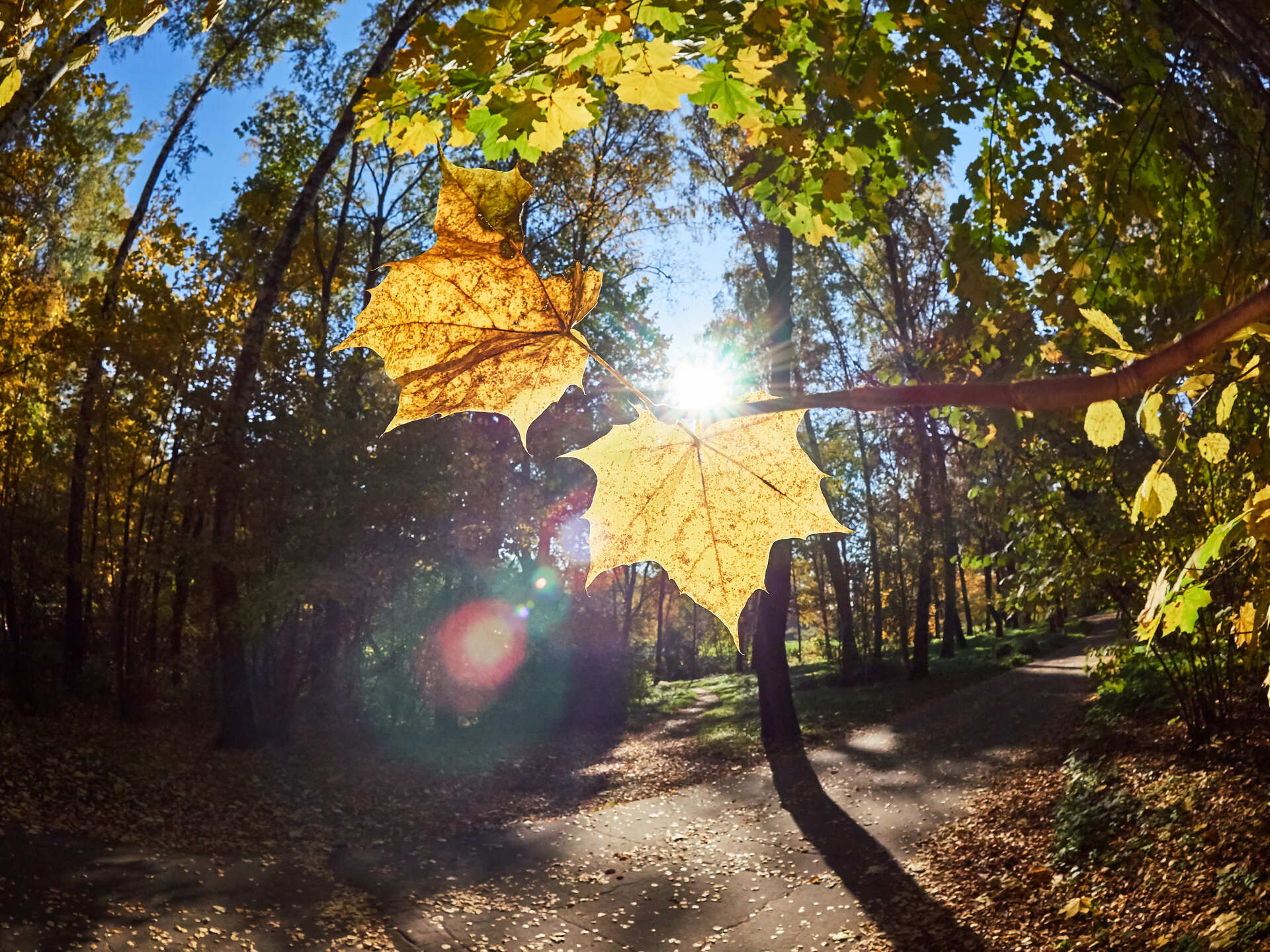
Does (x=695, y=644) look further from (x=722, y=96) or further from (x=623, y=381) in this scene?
(x=623, y=381)

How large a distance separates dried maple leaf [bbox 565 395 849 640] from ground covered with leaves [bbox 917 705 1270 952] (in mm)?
4325

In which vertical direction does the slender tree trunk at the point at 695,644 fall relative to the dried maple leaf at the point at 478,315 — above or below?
below

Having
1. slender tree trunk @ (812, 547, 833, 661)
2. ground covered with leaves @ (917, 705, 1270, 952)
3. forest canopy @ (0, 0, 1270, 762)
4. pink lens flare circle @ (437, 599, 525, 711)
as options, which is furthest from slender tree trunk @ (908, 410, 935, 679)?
ground covered with leaves @ (917, 705, 1270, 952)

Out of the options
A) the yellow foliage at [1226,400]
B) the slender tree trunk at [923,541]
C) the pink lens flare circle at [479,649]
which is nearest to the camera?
the yellow foliage at [1226,400]

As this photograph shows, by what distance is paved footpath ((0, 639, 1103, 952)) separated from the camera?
569 centimetres

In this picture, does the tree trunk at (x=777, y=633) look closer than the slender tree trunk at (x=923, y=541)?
Yes

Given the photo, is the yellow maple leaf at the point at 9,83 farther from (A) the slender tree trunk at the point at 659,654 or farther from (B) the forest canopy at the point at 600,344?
(A) the slender tree trunk at the point at 659,654

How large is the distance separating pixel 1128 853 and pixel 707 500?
6306 millimetres

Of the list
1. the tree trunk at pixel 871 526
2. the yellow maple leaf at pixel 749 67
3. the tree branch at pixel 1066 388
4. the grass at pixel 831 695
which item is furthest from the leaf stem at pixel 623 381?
the tree trunk at pixel 871 526

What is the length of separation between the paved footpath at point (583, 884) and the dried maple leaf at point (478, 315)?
231 inches

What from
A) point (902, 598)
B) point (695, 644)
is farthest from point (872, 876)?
point (695, 644)

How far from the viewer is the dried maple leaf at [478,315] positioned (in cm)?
78

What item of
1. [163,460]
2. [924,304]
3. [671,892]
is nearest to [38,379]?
[163,460]

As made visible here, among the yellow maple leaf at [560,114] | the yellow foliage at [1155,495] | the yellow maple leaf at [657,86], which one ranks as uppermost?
the yellow maple leaf at [657,86]
